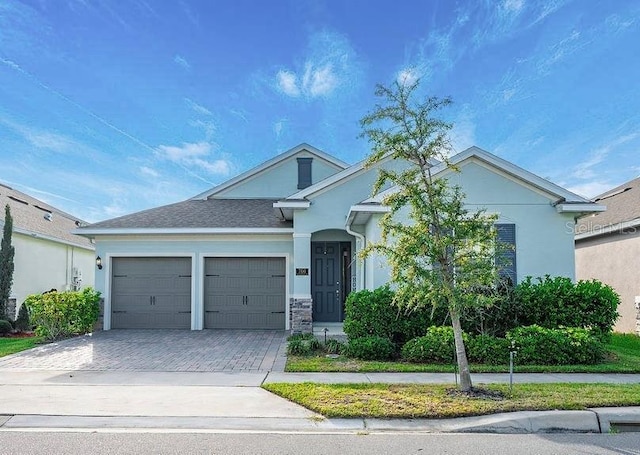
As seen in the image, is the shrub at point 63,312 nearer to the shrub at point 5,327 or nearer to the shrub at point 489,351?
the shrub at point 5,327

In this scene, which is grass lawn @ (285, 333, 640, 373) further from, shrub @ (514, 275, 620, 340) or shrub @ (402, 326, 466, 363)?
shrub @ (514, 275, 620, 340)

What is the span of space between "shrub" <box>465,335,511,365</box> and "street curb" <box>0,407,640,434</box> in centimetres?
322

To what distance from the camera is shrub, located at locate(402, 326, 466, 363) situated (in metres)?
9.21

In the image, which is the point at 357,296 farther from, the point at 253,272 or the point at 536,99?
the point at 536,99

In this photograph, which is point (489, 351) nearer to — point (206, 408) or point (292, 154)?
point (206, 408)

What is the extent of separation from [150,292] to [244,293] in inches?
117

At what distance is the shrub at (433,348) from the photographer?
30.2 ft

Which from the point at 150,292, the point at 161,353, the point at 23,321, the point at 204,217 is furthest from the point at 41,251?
the point at 161,353

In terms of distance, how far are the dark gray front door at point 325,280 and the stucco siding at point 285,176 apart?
3332mm

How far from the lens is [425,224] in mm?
7180

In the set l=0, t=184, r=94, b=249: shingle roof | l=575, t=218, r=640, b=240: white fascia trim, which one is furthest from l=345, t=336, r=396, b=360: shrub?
l=0, t=184, r=94, b=249: shingle roof

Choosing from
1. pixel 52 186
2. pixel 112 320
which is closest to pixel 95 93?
pixel 112 320

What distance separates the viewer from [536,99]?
550 inches

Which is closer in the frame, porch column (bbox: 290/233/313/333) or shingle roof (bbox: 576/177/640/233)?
porch column (bbox: 290/233/313/333)
